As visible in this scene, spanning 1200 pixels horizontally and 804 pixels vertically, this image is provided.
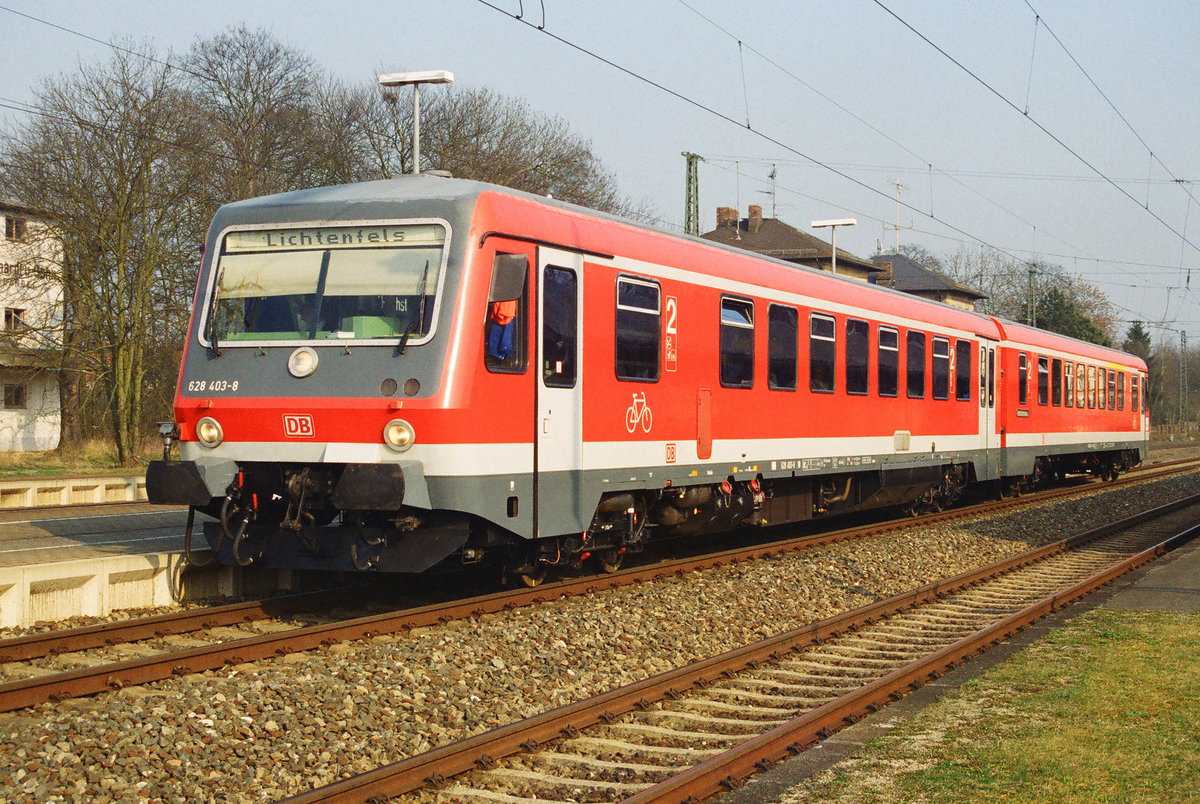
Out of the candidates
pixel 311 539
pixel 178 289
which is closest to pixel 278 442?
pixel 311 539

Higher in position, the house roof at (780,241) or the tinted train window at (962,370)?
the house roof at (780,241)

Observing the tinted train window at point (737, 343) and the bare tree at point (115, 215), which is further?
the bare tree at point (115, 215)

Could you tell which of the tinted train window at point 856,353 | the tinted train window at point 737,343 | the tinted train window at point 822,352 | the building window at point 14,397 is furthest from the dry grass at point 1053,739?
the building window at point 14,397

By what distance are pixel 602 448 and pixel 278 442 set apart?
9.37ft

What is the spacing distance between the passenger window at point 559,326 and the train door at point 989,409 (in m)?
12.2

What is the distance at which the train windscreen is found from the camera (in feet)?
30.8

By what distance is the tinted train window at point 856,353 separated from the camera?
15.9 meters

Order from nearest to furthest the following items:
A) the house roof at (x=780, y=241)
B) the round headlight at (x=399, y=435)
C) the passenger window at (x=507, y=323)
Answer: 1. the round headlight at (x=399, y=435)
2. the passenger window at (x=507, y=323)
3. the house roof at (x=780, y=241)

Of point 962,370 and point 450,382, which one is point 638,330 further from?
point 962,370

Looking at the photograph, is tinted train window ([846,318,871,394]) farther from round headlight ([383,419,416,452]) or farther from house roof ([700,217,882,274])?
house roof ([700,217,882,274])

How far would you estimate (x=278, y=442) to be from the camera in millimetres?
9508

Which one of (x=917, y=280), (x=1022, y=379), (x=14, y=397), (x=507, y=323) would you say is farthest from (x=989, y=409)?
(x=917, y=280)

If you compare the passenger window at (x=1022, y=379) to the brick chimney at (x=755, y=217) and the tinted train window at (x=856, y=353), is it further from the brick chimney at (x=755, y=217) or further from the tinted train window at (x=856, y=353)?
the brick chimney at (x=755, y=217)

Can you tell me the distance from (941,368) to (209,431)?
41.0 ft
